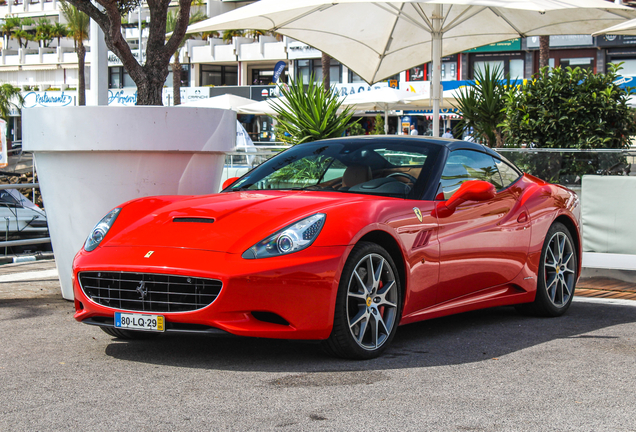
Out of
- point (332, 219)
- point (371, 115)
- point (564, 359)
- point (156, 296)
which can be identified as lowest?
point (564, 359)

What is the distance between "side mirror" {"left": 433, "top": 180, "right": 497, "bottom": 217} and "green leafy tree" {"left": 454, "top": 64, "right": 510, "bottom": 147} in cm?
674

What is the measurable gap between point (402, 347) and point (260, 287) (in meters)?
1.25

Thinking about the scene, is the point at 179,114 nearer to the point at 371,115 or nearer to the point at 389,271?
the point at 389,271

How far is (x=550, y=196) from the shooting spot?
6496mm

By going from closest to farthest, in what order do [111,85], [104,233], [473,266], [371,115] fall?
[104,233], [473,266], [371,115], [111,85]

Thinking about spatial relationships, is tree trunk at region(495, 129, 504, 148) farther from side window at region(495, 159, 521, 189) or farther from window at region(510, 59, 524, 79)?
window at region(510, 59, 524, 79)

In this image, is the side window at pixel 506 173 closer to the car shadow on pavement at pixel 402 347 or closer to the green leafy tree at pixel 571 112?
the car shadow on pavement at pixel 402 347

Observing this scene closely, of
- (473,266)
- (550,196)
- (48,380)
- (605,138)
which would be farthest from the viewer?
(605,138)

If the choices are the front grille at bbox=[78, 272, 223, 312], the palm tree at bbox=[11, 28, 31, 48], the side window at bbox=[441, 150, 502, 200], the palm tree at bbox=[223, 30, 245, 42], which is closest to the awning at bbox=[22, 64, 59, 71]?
the palm tree at bbox=[11, 28, 31, 48]

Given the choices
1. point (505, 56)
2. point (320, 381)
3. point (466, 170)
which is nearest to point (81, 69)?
point (505, 56)

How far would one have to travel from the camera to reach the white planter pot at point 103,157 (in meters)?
6.60

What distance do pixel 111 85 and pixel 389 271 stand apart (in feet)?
204

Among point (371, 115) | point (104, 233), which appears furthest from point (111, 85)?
point (104, 233)

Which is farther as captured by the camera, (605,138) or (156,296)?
(605,138)
